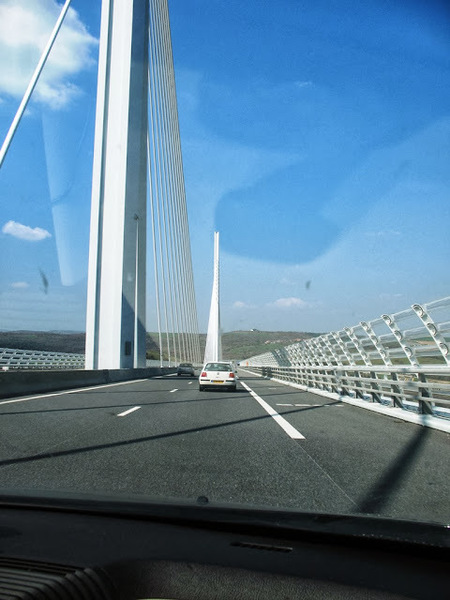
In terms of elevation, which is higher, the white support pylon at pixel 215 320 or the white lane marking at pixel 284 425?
the white support pylon at pixel 215 320

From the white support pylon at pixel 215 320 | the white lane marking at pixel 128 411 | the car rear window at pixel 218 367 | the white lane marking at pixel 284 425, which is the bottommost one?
the white lane marking at pixel 284 425

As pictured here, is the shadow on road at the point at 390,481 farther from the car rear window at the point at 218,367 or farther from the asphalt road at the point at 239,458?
the car rear window at the point at 218,367

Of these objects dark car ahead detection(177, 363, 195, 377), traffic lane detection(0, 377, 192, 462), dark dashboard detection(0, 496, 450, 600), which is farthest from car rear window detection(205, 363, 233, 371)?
dark car ahead detection(177, 363, 195, 377)

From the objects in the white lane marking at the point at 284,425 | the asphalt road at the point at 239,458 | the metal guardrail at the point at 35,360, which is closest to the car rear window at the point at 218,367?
the white lane marking at the point at 284,425

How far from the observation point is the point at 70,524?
248cm

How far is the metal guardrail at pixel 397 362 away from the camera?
30.2ft

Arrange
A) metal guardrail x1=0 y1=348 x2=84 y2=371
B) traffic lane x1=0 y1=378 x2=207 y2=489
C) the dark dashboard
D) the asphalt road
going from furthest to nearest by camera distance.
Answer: metal guardrail x1=0 y1=348 x2=84 y2=371 → traffic lane x1=0 y1=378 x2=207 y2=489 → the asphalt road → the dark dashboard

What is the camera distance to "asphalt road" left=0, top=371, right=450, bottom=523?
425cm

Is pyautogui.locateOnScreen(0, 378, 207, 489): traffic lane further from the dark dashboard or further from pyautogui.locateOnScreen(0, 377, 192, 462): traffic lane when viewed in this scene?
the dark dashboard

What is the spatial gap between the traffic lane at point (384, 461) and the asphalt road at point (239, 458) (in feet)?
0.04

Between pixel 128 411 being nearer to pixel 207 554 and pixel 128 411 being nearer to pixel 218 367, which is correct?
pixel 207 554

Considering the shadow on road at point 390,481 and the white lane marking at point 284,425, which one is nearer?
the shadow on road at point 390,481

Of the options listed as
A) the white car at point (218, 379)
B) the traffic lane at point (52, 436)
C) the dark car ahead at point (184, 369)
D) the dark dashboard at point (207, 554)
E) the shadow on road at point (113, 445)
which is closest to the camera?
the dark dashboard at point (207, 554)

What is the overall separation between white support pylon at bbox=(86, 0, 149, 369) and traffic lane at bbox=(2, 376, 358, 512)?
2081 cm
